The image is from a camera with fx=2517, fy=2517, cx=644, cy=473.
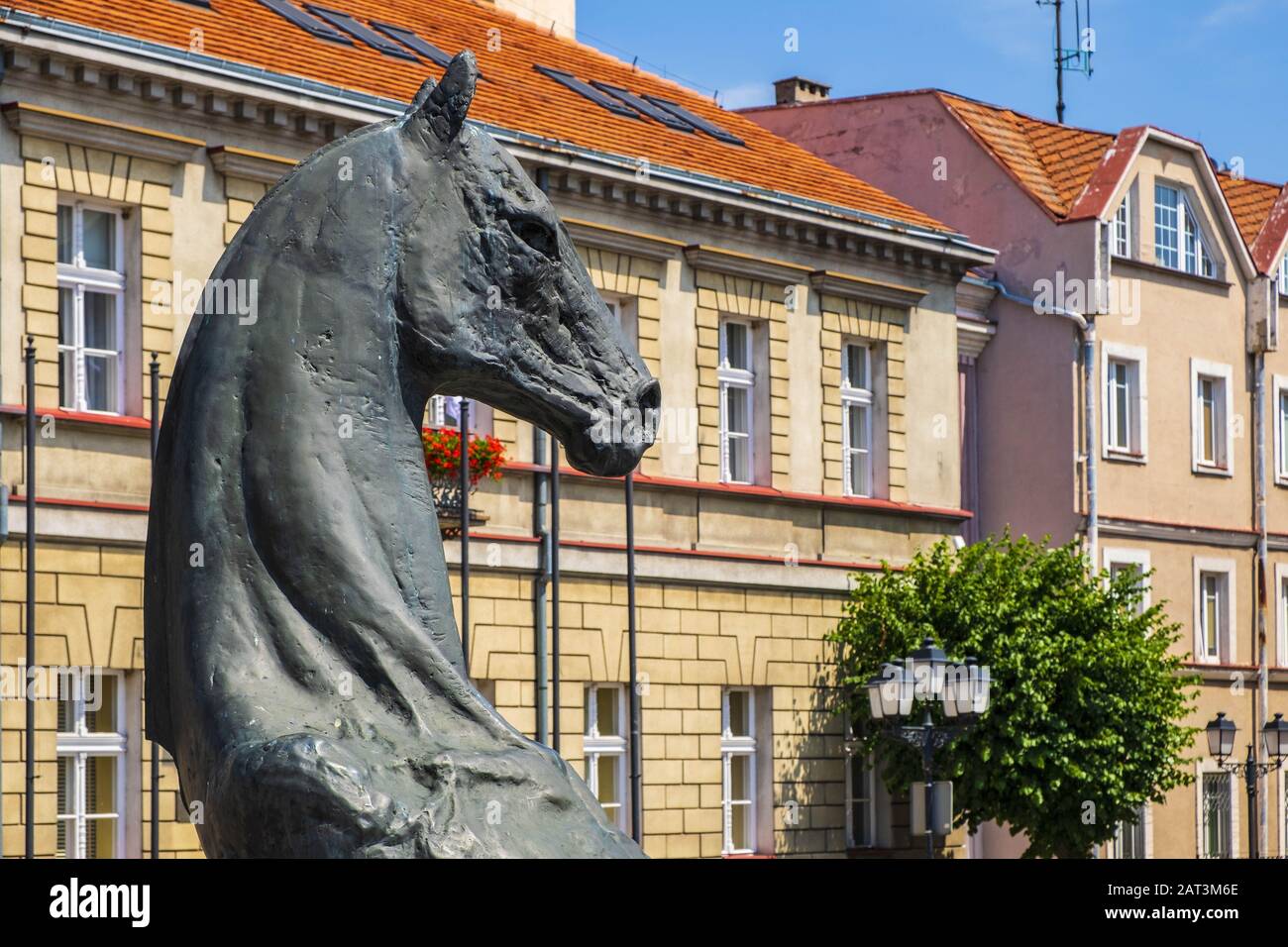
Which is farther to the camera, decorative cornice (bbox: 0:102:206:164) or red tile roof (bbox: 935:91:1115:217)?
red tile roof (bbox: 935:91:1115:217)

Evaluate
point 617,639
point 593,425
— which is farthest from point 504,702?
point 593,425

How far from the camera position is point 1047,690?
29.3 m

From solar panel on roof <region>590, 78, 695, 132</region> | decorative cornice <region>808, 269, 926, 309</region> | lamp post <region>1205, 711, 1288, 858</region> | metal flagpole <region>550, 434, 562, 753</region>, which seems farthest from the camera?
lamp post <region>1205, 711, 1288, 858</region>

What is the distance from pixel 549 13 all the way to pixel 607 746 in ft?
40.5

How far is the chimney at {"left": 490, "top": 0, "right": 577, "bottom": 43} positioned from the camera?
117 ft

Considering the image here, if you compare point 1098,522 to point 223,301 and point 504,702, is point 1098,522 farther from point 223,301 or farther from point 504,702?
point 223,301

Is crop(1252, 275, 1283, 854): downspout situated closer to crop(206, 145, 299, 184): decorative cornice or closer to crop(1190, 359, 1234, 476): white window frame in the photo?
crop(1190, 359, 1234, 476): white window frame

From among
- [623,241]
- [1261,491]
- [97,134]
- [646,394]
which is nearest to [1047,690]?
[623,241]

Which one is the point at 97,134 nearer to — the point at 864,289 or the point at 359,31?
the point at 359,31

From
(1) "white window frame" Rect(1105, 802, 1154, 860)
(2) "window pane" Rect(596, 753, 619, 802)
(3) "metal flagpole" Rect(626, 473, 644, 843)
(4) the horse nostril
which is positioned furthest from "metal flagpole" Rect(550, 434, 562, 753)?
(4) the horse nostril

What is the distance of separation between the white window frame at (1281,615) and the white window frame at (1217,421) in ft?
6.85

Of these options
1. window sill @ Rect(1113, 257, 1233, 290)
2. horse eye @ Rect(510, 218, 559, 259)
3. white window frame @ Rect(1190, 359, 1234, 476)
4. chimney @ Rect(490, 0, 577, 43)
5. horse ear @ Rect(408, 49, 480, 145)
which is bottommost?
horse eye @ Rect(510, 218, 559, 259)

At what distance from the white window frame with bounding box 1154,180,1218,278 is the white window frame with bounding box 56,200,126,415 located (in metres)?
19.8
